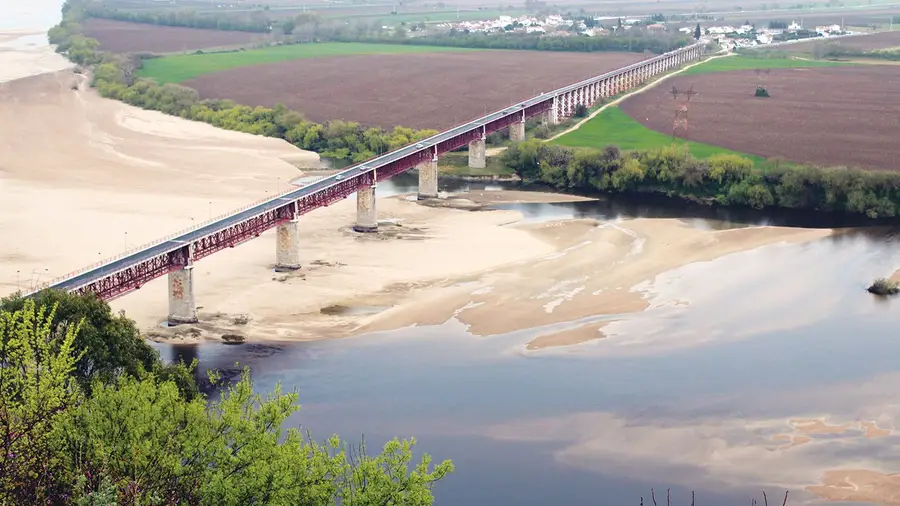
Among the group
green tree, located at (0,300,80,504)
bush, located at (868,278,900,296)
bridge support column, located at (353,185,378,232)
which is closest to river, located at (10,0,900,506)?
bush, located at (868,278,900,296)

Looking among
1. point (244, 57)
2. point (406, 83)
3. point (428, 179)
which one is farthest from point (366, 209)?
point (244, 57)

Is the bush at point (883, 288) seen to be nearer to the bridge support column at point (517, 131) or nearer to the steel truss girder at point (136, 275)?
the steel truss girder at point (136, 275)

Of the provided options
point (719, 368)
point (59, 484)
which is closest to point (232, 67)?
point (719, 368)

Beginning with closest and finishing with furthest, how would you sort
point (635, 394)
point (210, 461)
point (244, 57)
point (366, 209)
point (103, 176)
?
1. point (210, 461)
2. point (635, 394)
3. point (366, 209)
4. point (103, 176)
5. point (244, 57)

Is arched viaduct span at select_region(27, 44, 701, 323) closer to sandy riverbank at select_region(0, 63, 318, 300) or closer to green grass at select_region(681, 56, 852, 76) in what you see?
sandy riverbank at select_region(0, 63, 318, 300)

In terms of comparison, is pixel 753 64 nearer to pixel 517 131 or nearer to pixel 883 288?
pixel 517 131

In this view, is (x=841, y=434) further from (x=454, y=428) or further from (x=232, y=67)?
(x=232, y=67)
